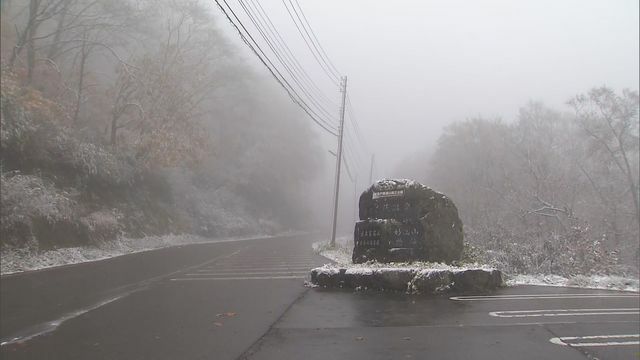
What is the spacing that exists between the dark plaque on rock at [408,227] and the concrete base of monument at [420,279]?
198 cm

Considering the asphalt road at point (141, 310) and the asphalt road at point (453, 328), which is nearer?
the asphalt road at point (453, 328)

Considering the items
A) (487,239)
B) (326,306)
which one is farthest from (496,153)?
(326,306)

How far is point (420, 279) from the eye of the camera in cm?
948

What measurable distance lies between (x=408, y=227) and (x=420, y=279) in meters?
2.68

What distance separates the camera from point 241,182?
50188mm

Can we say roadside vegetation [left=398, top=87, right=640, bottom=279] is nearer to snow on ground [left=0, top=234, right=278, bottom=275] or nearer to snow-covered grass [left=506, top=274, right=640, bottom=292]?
snow-covered grass [left=506, top=274, right=640, bottom=292]

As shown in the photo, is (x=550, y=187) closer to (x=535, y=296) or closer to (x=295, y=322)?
(x=535, y=296)

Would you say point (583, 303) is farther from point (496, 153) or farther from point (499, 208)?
point (496, 153)

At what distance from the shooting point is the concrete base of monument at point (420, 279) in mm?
9484

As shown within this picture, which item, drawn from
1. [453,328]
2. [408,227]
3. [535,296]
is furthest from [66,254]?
[535,296]

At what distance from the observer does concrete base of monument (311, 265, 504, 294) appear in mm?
9484

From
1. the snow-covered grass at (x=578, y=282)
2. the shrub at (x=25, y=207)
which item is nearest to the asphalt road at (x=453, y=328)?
the snow-covered grass at (x=578, y=282)

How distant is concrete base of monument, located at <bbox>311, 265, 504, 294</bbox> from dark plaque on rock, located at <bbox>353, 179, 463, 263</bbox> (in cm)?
198

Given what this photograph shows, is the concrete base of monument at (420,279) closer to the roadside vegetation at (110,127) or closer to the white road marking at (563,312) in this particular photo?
the white road marking at (563,312)
